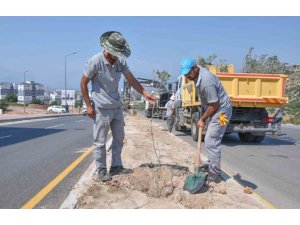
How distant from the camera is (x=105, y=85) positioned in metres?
6.28

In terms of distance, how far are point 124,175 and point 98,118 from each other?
0.96 metres

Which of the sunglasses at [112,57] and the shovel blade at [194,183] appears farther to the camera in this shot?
the sunglasses at [112,57]

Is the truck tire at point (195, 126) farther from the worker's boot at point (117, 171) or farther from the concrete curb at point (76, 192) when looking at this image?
the worker's boot at point (117, 171)

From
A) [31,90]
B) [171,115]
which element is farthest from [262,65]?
[31,90]

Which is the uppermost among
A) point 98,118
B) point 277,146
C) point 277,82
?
point 277,82

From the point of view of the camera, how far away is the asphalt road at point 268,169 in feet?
21.4

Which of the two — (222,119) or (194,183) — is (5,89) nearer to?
(222,119)

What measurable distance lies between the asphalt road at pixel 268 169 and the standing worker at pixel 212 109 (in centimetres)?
89

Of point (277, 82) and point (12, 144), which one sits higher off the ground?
point (277, 82)

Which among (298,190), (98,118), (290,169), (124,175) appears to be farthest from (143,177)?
(290,169)

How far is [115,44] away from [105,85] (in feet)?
2.13

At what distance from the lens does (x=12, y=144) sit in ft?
43.1

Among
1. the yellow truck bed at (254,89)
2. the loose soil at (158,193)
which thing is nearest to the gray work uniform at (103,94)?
the loose soil at (158,193)
